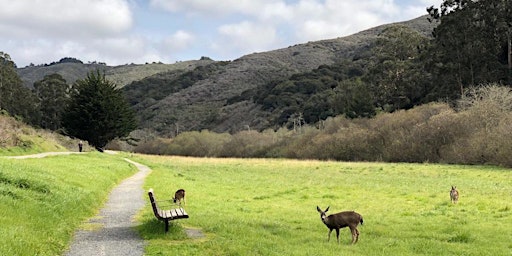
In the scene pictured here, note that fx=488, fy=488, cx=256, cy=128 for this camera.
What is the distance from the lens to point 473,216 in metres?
18.6

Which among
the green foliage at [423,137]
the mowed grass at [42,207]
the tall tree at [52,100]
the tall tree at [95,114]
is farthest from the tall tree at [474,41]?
the tall tree at [52,100]

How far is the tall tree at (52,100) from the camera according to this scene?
107m

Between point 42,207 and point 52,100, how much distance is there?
10145 cm

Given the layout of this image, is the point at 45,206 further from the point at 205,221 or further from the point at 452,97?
the point at 452,97

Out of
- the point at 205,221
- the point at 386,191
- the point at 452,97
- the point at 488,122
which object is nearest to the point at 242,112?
the point at 452,97

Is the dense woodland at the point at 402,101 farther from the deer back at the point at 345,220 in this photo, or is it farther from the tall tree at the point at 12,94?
the deer back at the point at 345,220

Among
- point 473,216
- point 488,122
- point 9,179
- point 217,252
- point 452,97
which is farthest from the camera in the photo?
A: point 452,97

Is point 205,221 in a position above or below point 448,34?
below

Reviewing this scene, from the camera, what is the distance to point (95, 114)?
6738cm

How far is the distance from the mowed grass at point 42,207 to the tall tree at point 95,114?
4581 cm

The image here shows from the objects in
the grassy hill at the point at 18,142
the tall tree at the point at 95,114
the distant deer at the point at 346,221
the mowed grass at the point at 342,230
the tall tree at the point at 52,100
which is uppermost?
the tall tree at the point at 52,100

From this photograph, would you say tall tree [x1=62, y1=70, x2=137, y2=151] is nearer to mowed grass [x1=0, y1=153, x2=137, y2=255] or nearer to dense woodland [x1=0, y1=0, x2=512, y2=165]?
dense woodland [x1=0, y1=0, x2=512, y2=165]

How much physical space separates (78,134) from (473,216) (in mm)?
59577

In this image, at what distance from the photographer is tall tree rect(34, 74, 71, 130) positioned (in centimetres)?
10700
